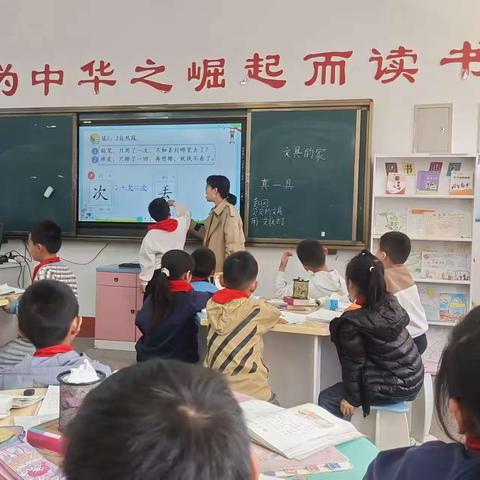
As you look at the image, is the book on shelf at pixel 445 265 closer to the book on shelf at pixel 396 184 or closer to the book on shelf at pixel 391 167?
the book on shelf at pixel 396 184

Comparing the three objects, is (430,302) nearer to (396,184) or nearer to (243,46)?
(396,184)

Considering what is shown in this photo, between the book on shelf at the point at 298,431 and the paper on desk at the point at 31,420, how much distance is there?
20.5 inches

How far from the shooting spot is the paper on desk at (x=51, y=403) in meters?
1.45

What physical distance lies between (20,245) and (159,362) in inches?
195

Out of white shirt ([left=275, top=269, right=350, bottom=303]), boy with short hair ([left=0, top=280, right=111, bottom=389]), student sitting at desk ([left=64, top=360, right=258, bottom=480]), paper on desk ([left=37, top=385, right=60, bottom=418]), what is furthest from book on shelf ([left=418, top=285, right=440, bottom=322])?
student sitting at desk ([left=64, top=360, right=258, bottom=480])

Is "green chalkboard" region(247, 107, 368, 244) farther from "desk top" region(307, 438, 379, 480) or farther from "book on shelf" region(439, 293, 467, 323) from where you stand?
"desk top" region(307, 438, 379, 480)

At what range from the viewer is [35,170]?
5043 millimetres

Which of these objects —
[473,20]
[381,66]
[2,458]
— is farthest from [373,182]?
[2,458]

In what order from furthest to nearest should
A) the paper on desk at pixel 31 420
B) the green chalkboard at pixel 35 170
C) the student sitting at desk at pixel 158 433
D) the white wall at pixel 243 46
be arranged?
1. the green chalkboard at pixel 35 170
2. the white wall at pixel 243 46
3. the paper on desk at pixel 31 420
4. the student sitting at desk at pixel 158 433

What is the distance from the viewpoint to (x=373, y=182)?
4.25 m

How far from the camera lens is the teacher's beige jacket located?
14.1 feet

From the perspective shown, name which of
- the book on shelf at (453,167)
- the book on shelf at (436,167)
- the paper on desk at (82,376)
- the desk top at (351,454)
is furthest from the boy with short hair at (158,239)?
the paper on desk at (82,376)

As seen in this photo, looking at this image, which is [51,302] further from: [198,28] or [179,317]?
[198,28]

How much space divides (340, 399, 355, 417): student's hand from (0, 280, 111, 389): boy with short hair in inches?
46.7
